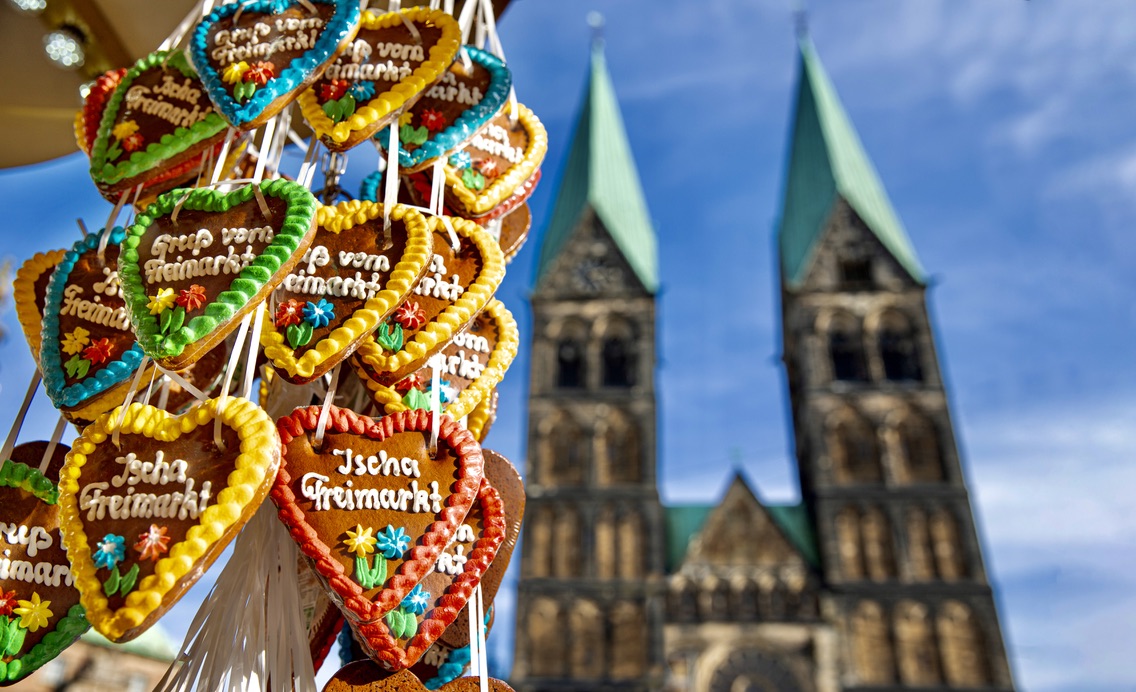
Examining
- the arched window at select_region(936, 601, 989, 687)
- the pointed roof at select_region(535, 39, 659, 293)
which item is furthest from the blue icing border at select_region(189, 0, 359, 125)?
the pointed roof at select_region(535, 39, 659, 293)

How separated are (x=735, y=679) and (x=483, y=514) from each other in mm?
18086

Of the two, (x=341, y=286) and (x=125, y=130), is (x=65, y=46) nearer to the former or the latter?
(x=125, y=130)

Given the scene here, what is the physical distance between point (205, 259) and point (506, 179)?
636mm

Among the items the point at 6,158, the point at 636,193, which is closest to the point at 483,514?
the point at 6,158

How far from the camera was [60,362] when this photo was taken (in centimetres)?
121

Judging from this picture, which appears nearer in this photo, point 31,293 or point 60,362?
point 60,362

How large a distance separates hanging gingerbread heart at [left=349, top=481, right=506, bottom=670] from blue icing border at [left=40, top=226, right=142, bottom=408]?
1.65 feet

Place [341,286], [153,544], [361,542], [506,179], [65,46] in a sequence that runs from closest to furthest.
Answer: [153,544], [361,542], [341,286], [506,179], [65,46]

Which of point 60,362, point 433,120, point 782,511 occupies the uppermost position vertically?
point 782,511

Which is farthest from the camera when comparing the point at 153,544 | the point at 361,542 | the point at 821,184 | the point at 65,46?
the point at 821,184

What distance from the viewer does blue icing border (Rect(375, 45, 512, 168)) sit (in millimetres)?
1383

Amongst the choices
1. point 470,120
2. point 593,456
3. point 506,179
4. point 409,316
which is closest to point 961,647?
point 593,456

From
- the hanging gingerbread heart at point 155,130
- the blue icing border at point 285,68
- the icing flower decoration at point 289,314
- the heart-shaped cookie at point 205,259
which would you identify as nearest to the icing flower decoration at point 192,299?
the heart-shaped cookie at point 205,259

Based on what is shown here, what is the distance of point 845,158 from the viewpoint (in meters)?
24.8
